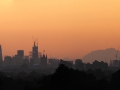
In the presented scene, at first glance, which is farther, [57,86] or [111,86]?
[111,86]

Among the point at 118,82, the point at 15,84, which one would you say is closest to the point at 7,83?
the point at 15,84

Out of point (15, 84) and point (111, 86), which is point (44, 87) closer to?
point (111, 86)

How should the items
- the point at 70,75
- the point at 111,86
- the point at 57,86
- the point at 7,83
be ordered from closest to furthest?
the point at 57,86, the point at 70,75, the point at 111,86, the point at 7,83

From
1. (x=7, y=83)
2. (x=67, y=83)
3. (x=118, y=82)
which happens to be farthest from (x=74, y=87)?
(x=7, y=83)

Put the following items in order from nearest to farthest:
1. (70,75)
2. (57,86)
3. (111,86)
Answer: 1. (57,86)
2. (70,75)
3. (111,86)

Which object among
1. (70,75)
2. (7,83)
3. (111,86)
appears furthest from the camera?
(7,83)

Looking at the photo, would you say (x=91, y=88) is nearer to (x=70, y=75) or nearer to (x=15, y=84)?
(x=70, y=75)

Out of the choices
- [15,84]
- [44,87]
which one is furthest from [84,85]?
[15,84]

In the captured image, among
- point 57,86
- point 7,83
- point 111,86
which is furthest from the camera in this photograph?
point 7,83

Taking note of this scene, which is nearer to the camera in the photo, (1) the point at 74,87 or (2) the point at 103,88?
(1) the point at 74,87
